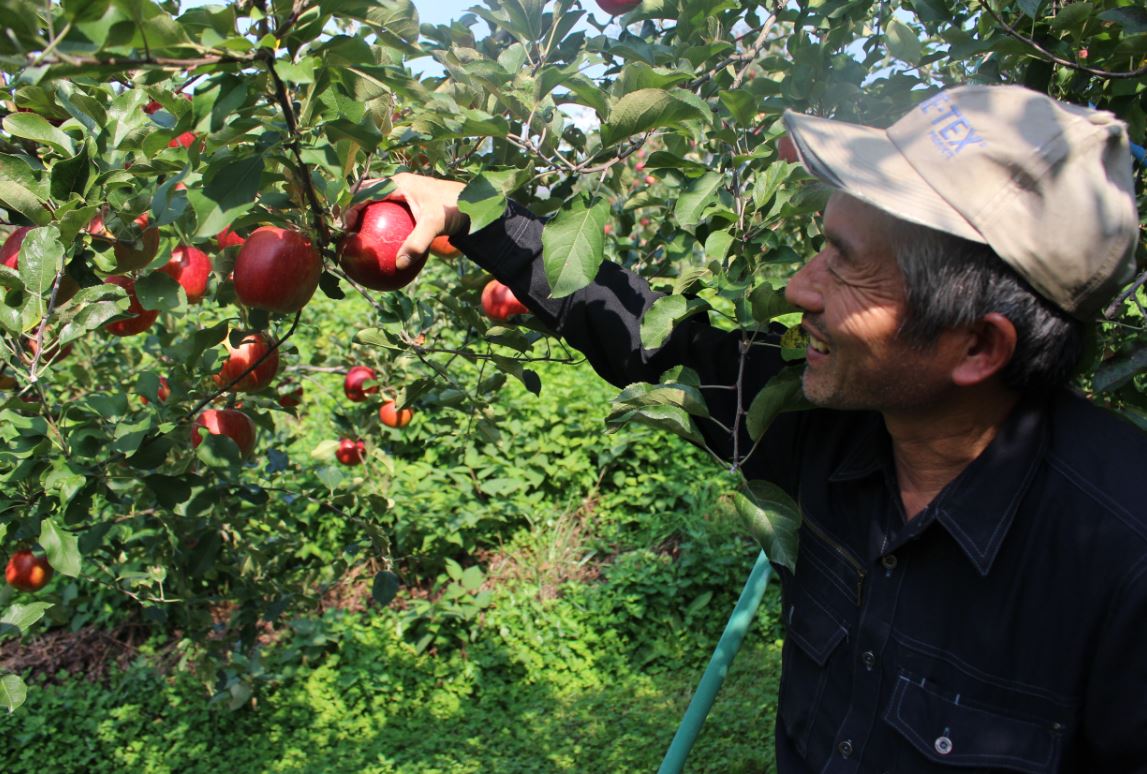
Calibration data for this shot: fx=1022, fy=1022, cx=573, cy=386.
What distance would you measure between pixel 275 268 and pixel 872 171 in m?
0.85

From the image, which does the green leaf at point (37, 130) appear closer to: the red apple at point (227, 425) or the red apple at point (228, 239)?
the red apple at point (228, 239)

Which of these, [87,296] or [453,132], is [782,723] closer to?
[453,132]

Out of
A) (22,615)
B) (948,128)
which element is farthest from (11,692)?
(948,128)

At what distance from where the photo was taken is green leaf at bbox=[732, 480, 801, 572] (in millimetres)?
1271

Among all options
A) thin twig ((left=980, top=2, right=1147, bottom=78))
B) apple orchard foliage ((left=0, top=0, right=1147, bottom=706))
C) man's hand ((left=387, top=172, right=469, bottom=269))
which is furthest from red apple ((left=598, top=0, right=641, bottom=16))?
man's hand ((left=387, top=172, right=469, bottom=269))

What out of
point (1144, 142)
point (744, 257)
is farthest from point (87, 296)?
point (1144, 142)

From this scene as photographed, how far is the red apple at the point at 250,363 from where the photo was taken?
2111 millimetres

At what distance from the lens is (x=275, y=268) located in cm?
150

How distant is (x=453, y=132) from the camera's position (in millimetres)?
1357

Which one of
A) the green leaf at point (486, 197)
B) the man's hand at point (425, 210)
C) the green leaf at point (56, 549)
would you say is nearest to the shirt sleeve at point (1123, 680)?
the green leaf at point (486, 197)

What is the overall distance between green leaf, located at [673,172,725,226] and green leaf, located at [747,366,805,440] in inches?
10.8

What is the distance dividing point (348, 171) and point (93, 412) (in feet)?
2.51

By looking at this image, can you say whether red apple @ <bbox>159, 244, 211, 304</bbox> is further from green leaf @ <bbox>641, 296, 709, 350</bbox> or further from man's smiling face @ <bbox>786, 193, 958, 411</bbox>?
man's smiling face @ <bbox>786, 193, 958, 411</bbox>

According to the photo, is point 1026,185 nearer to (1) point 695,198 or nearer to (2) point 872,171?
(2) point 872,171
